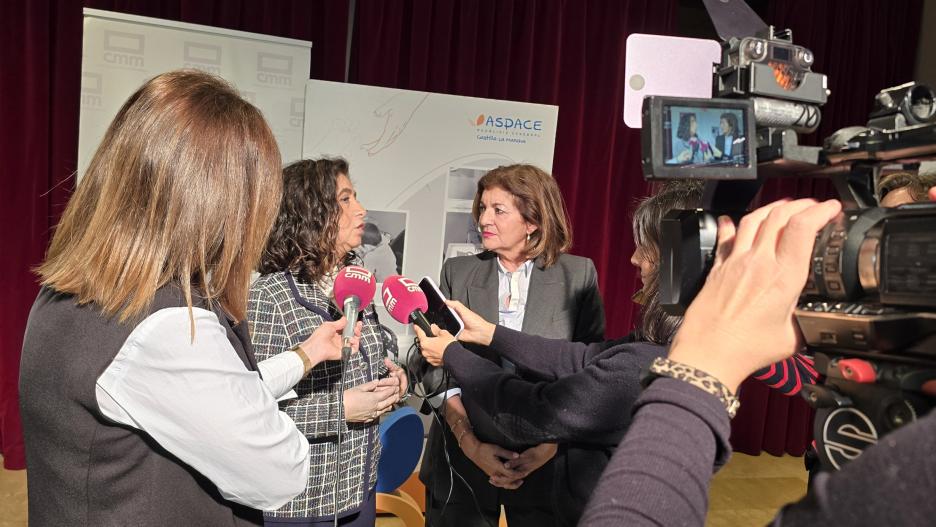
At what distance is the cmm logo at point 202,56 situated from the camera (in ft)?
10.4

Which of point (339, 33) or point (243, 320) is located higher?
point (339, 33)

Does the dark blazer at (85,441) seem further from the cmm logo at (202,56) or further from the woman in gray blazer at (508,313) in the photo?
Result: the cmm logo at (202,56)

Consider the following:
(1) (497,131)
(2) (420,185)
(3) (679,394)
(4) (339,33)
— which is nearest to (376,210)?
(2) (420,185)

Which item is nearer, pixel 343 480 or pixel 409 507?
pixel 343 480

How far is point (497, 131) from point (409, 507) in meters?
1.87

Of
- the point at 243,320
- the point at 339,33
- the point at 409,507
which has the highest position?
the point at 339,33

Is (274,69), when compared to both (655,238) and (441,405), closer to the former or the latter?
(441,405)

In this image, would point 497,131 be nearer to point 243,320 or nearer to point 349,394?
point 349,394

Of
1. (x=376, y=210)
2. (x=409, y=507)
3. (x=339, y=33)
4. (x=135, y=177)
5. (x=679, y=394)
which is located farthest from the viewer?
(x=339, y=33)

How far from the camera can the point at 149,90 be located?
1.05m

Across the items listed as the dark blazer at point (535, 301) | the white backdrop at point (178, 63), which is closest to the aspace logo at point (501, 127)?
the white backdrop at point (178, 63)

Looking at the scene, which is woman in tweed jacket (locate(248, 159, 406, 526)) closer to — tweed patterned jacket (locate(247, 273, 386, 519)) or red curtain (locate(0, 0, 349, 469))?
tweed patterned jacket (locate(247, 273, 386, 519))

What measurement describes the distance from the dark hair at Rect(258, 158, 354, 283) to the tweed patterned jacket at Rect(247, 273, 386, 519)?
0.17 ft

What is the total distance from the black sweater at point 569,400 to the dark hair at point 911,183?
0.91 m
